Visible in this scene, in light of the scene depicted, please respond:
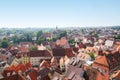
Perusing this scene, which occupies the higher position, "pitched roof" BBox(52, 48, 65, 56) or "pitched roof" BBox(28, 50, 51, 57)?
"pitched roof" BBox(52, 48, 65, 56)

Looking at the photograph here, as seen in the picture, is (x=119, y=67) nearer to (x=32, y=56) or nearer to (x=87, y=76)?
(x=87, y=76)

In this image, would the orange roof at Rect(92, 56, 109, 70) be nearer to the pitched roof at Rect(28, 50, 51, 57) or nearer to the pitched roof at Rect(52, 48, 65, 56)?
the pitched roof at Rect(52, 48, 65, 56)

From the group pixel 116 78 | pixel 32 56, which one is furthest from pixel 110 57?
pixel 32 56

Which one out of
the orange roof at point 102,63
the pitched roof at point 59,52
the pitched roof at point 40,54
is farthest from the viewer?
the pitched roof at point 40,54

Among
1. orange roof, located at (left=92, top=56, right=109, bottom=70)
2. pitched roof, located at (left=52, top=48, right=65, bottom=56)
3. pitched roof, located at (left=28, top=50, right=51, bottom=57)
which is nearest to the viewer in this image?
orange roof, located at (left=92, top=56, right=109, bottom=70)

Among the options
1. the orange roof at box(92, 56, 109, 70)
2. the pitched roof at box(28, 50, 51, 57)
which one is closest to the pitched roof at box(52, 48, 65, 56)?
the pitched roof at box(28, 50, 51, 57)

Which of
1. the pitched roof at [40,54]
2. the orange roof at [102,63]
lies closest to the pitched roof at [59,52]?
the pitched roof at [40,54]

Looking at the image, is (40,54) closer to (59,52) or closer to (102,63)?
(59,52)

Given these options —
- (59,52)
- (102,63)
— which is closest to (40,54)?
(59,52)

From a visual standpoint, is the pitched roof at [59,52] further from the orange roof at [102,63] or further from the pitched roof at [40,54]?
the orange roof at [102,63]

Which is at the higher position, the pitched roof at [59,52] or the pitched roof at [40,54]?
the pitched roof at [59,52]

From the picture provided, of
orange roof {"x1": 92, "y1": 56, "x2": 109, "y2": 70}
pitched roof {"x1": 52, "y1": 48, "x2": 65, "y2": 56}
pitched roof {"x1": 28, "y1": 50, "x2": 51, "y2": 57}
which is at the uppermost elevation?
orange roof {"x1": 92, "y1": 56, "x2": 109, "y2": 70}
